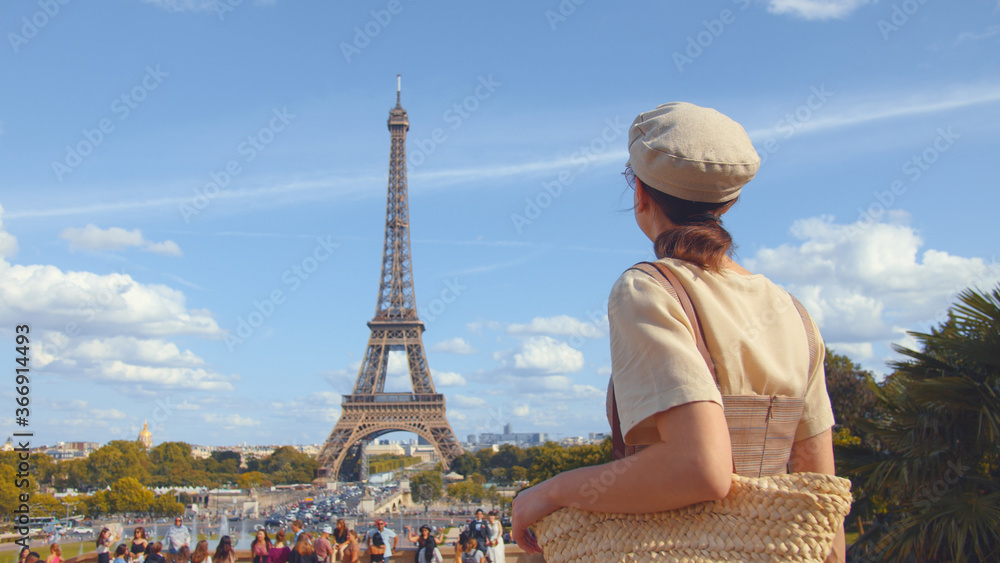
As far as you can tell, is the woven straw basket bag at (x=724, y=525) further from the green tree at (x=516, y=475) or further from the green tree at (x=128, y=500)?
the green tree at (x=516, y=475)

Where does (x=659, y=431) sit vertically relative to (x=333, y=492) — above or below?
above

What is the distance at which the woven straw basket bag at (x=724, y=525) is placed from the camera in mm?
1210

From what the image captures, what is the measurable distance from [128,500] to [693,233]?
2098 inches

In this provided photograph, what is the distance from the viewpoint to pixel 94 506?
47.2m

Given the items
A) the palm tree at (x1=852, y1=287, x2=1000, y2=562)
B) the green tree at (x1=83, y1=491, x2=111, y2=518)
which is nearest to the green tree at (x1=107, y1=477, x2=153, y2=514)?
the green tree at (x1=83, y1=491, x2=111, y2=518)

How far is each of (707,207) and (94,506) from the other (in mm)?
54467

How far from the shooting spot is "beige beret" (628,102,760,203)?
146 cm

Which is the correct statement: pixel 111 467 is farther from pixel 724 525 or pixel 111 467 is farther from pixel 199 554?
pixel 724 525

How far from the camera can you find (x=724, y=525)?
1.24 meters

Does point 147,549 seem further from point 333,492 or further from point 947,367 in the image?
point 333,492

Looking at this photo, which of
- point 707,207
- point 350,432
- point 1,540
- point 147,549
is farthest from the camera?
point 350,432

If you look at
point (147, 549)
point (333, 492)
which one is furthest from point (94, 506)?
point (147, 549)

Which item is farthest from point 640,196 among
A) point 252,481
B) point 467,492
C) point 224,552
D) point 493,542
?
point 252,481

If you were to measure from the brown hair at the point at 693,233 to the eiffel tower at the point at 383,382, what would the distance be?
52.2m
